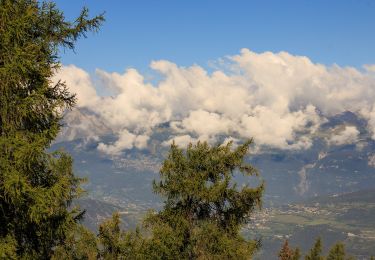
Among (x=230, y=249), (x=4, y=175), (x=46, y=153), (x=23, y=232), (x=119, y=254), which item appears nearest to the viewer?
(x=4, y=175)

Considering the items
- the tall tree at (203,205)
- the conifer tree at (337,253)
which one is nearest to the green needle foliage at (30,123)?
the tall tree at (203,205)

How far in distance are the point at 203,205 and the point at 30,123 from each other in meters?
→ 12.6

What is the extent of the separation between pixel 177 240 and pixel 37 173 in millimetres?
10901

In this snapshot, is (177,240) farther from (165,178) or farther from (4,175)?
(4,175)

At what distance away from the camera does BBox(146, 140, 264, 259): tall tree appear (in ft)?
77.8

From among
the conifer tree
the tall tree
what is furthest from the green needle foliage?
the conifer tree

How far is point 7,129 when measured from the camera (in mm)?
13656

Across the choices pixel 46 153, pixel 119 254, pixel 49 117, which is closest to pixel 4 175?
pixel 46 153

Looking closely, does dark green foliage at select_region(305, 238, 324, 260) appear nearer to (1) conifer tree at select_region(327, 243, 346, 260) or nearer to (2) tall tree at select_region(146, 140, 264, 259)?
(1) conifer tree at select_region(327, 243, 346, 260)

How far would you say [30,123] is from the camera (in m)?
14.3

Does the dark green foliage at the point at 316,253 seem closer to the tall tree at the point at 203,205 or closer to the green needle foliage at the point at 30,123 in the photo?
the tall tree at the point at 203,205

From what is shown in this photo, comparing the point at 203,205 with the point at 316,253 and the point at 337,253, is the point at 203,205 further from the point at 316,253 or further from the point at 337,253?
the point at 316,253

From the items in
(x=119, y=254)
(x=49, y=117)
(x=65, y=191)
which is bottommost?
(x=119, y=254)

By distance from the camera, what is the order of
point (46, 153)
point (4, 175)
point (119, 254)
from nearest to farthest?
point (4, 175) → point (46, 153) → point (119, 254)
